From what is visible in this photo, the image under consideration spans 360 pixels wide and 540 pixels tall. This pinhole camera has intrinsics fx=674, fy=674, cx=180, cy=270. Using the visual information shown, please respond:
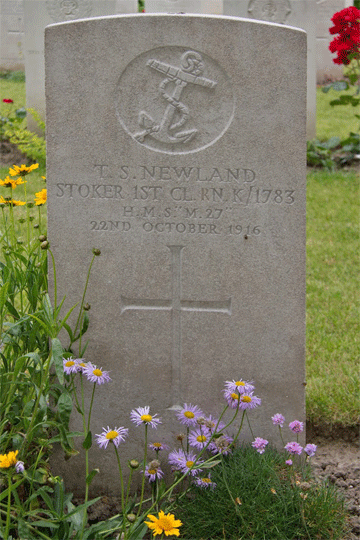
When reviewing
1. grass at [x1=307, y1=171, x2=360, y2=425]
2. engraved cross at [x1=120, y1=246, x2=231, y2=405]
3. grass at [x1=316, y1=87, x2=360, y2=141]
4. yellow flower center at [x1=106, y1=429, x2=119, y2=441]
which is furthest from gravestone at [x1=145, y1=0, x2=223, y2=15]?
yellow flower center at [x1=106, y1=429, x2=119, y2=441]

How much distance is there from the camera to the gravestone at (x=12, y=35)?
13.4 meters

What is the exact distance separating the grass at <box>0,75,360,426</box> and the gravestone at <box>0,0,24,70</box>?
7447 mm

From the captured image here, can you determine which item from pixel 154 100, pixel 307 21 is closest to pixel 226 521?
pixel 154 100

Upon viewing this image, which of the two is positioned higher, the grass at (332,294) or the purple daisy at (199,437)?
the grass at (332,294)

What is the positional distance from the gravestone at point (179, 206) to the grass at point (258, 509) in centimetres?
31

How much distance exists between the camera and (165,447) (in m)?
2.59

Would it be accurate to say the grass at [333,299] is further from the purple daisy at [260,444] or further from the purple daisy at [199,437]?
the purple daisy at [199,437]

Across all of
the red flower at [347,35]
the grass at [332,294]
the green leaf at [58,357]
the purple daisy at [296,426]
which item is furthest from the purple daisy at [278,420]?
the red flower at [347,35]

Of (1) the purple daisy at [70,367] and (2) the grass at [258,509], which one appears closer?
(2) the grass at [258,509]

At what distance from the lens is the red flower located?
3463 mm

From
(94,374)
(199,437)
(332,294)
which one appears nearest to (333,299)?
(332,294)

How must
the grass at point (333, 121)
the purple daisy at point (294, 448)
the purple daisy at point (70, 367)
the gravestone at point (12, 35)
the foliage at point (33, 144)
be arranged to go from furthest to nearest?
the gravestone at point (12, 35)
the grass at point (333, 121)
the foliage at point (33, 144)
the purple daisy at point (294, 448)
the purple daisy at point (70, 367)

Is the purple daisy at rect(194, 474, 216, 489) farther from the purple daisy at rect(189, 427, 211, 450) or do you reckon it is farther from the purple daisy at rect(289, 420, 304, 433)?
the purple daisy at rect(289, 420, 304, 433)

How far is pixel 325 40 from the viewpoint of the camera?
39.7 ft
